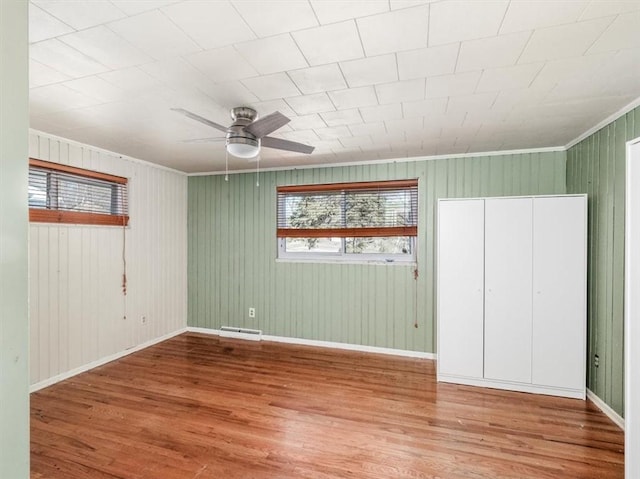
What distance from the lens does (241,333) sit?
184 inches

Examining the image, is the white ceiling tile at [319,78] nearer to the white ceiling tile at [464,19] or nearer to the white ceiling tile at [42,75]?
the white ceiling tile at [464,19]

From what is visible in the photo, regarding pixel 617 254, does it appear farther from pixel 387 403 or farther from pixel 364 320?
pixel 364 320

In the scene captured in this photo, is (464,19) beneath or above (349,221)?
above

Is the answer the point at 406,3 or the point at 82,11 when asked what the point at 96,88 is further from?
the point at 406,3

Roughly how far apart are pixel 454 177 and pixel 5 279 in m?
3.99

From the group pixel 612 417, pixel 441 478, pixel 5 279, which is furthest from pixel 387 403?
pixel 5 279

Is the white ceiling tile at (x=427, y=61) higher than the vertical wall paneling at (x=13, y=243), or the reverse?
the white ceiling tile at (x=427, y=61)

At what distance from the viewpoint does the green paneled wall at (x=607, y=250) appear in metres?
2.53

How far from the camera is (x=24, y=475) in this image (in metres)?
0.73

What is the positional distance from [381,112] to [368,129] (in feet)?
1.31

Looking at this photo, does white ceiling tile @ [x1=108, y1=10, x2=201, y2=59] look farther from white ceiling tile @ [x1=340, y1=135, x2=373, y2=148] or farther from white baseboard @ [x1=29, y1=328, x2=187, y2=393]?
white baseboard @ [x1=29, y1=328, x2=187, y2=393]

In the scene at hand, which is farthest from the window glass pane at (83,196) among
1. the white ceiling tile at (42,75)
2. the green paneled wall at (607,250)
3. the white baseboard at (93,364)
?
the green paneled wall at (607,250)

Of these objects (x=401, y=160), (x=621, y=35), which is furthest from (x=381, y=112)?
(x=401, y=160)

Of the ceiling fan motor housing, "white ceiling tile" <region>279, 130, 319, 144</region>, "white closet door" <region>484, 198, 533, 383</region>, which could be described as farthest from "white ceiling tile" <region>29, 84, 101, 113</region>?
"white closet door" <region>484, 198, 533, 383</region>
